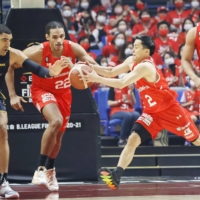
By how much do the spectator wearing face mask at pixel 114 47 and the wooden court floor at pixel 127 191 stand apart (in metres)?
4.63

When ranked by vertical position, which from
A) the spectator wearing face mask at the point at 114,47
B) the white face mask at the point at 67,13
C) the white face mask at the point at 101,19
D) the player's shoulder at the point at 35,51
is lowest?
the player's shoulder at the point at 35,51

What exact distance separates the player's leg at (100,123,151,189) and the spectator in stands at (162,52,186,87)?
14.7ft

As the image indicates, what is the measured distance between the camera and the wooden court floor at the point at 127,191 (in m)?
6.41

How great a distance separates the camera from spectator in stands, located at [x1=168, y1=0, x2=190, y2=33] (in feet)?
46.4

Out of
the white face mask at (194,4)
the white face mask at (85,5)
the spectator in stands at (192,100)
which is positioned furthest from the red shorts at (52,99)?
the white face mask at (194,4)

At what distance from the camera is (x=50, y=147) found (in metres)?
7.15

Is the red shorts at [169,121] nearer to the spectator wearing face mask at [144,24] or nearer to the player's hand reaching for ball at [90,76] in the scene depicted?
the player's hand reaching for ball at [90,76]

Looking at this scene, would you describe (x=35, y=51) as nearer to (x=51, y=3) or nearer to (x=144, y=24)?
(x=144, y=24)

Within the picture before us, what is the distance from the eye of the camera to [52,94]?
291 inches

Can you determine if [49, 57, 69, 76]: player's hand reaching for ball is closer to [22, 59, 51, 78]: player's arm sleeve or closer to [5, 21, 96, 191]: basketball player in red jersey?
[22, 59, 51, 78]: player's arm sleeve

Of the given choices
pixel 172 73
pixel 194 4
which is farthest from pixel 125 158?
pixel 194 4

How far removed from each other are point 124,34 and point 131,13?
160 centimetres

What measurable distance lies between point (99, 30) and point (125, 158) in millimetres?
7345

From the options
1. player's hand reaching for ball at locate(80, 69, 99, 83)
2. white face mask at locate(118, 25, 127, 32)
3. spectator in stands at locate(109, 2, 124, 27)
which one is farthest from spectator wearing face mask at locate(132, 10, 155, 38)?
player's hand reaching for ball at locate(80, 69, 99, 83)
